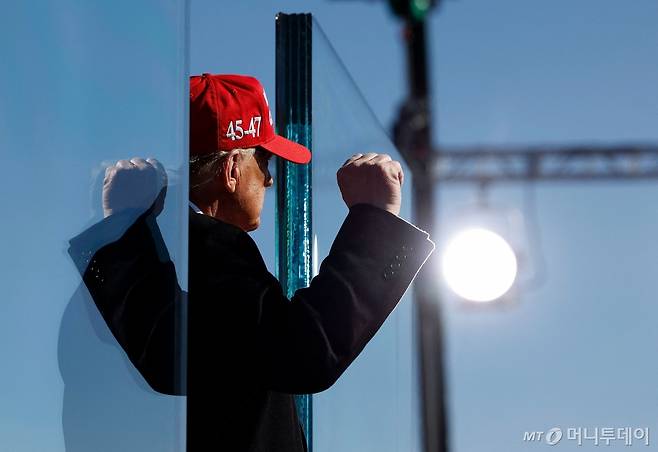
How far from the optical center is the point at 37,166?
915 millimetres

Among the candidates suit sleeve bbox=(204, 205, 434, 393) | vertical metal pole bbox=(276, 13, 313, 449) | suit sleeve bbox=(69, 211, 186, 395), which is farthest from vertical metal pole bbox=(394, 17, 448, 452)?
suit sleeve bbox=(69, 211, 186, 395)

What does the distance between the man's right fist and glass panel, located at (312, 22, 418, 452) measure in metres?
0.05

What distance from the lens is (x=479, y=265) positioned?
695cm

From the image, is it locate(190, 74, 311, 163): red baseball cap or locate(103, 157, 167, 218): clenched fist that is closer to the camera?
locate(103, 157, 167, 218): clenched fist

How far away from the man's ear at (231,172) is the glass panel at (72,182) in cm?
34

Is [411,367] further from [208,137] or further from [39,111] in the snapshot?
[39,111]

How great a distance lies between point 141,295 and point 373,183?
0.40 meters

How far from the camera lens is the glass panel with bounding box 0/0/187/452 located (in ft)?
2.96

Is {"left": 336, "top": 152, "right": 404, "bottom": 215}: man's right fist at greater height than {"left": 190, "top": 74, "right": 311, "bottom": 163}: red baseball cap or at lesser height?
lesser

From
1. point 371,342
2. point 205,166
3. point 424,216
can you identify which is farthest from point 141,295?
point 424,216

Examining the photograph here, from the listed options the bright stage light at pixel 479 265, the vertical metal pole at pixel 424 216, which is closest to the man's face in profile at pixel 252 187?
the vertical metal pole at pixel 424 216

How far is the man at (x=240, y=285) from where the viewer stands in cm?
105

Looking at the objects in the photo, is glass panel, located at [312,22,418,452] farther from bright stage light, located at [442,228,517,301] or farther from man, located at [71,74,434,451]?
bright stage light, located at [442,228,517,301]

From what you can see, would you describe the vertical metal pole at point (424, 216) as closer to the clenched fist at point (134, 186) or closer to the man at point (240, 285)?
the man at point (240, 285)
